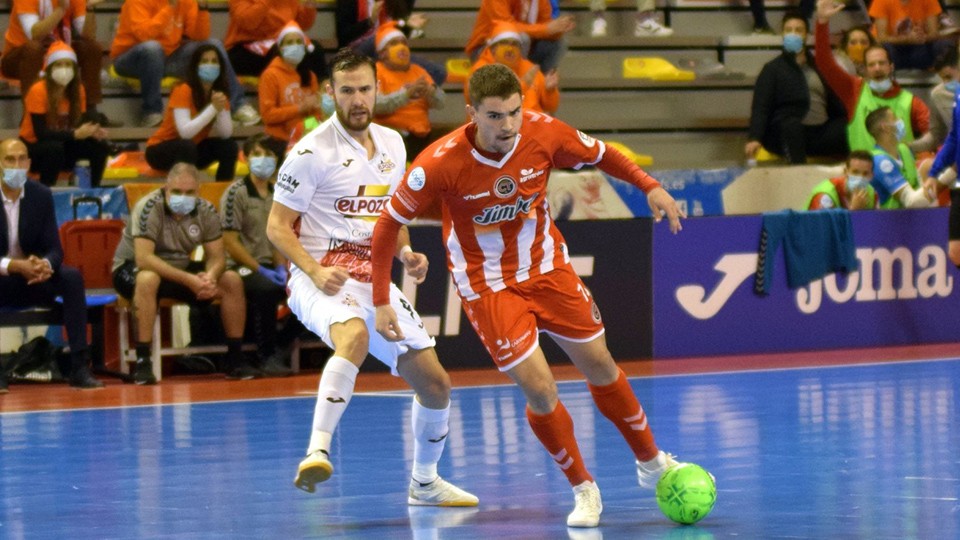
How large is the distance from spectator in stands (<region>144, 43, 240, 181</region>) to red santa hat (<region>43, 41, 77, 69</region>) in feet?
2.96

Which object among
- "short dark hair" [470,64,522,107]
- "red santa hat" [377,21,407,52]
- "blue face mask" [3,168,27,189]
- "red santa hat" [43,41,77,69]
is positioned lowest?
"blue face mask" [3,168,27,189]

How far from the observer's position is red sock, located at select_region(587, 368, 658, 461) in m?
6.60

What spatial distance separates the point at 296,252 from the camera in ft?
22.1

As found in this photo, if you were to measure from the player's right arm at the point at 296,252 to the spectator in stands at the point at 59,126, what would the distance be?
692cm

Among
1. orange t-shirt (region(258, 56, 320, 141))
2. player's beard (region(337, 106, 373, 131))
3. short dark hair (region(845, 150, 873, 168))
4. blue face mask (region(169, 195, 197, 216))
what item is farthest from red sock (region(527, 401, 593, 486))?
short dark hair (region(845, 150, 873, 168))

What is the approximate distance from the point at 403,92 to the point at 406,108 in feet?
1.18

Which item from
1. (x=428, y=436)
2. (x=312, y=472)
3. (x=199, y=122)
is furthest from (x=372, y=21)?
(x=312, y=472)

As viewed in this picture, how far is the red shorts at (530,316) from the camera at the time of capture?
642cm

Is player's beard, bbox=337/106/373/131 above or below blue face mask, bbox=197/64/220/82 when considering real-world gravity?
below

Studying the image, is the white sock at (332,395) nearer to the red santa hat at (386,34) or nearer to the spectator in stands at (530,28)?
the red santa hat at (386,34)

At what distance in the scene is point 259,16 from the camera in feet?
49.3

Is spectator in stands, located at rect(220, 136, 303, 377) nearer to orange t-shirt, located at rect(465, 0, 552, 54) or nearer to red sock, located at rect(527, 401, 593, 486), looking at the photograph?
orange t-shirt, located at rect(465, 0, 552, 54)

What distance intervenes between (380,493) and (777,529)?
6.45 feet

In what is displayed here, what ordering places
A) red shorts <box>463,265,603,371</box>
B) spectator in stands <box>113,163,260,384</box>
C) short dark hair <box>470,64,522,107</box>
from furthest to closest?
Result: 1. spectator in stands <box>113,163,260,384</box>
2. red shorts <box>463,265,603,371</box>
3. short dark hair <box>470,64,522,107</box>
